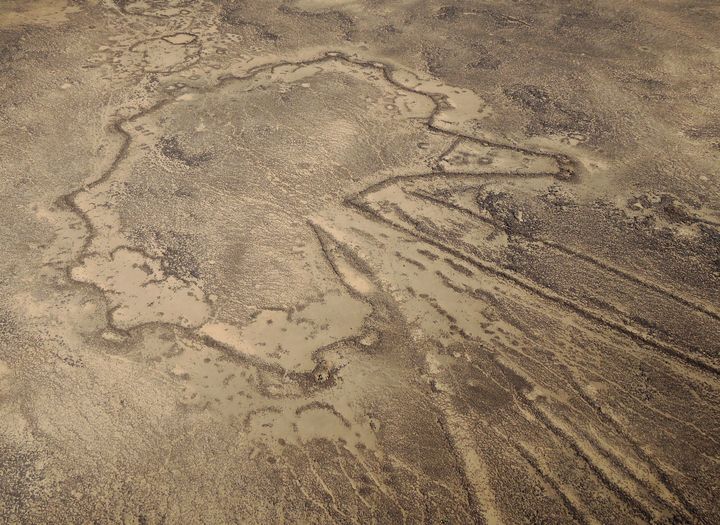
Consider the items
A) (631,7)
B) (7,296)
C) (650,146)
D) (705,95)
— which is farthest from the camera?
(631,7)

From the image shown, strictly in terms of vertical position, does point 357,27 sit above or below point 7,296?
above

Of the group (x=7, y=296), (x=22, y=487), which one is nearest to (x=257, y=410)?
(x=22, y=487)

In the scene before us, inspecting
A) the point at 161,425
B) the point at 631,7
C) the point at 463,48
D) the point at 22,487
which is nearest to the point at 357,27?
the point at 463,48

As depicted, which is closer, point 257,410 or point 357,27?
point 257,410

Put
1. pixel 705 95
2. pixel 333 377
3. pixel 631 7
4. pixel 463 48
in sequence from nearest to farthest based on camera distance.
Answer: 1. pixel 333 377
2. pixel 705 95
3. pixel 463 48
4. pixel 631 7

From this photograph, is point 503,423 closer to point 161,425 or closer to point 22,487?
point 161,425

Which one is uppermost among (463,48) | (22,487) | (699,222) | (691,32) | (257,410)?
(691,32)
